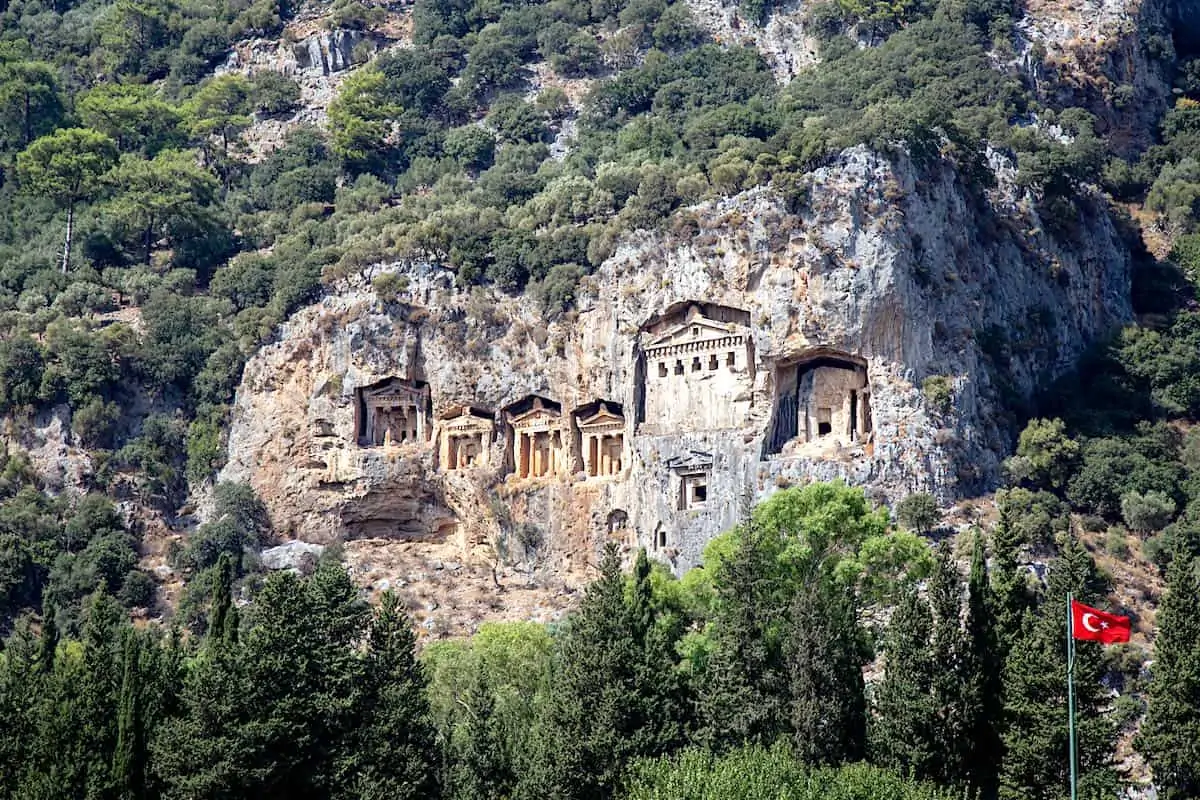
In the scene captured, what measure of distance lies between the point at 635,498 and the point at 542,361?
24.6 ft

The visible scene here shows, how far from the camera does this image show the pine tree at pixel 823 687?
52.9m

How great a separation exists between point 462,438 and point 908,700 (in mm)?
34234

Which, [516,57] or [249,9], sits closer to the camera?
[516,57]

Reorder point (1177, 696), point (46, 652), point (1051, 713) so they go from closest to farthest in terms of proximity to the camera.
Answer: point (1177, 696)
point (1051, 713)
point (46, 652)

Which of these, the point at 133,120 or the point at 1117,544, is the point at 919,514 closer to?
the point at 1117,544

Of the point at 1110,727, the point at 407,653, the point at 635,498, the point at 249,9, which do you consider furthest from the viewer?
the point at 249,9

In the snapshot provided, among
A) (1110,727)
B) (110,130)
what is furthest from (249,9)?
(1110,727)

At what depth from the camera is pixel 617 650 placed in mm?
55688

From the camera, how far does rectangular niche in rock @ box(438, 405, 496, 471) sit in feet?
273

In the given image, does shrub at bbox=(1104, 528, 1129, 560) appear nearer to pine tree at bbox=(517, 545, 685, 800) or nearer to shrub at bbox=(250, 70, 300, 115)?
pine tree at bbox=(517, 545, 685, 800)

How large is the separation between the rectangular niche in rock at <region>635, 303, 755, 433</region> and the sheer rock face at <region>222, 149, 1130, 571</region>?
3.5 inches

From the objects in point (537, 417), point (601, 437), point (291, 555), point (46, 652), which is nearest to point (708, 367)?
point (601, 437)

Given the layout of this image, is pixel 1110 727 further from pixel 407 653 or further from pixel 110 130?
pixel 110 130

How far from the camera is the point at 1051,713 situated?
5122 cm
